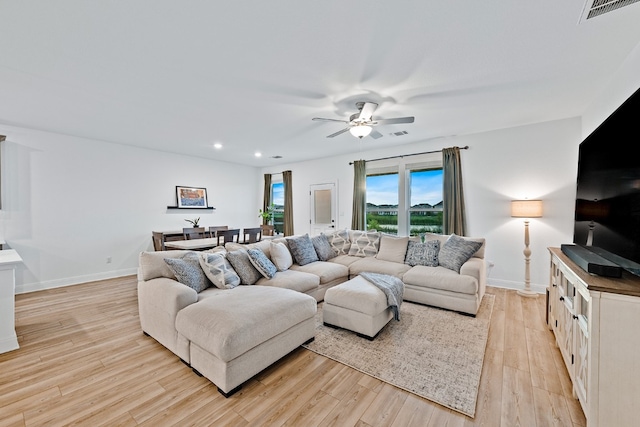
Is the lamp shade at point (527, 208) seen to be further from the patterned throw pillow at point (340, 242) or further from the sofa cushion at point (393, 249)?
the patterned throw pillow at point (340, 242)

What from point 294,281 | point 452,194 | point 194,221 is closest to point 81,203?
point 194,221

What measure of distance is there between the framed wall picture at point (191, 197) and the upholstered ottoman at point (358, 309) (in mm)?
4906

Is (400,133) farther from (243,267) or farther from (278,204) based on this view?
(278,204)

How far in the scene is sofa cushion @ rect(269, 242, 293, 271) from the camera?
3.72 meters

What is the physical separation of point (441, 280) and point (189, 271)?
3.06 metres

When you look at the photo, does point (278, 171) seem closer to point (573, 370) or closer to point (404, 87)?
point (404, 87)

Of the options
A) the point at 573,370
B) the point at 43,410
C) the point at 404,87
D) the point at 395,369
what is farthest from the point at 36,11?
the point at 573,370

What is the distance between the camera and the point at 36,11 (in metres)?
1.79

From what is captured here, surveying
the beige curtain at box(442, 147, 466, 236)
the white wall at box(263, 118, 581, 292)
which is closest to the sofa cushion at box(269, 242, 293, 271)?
the beige curtain at box(442, 147, 466, 236)

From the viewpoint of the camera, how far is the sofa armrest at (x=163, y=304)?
7.72ft

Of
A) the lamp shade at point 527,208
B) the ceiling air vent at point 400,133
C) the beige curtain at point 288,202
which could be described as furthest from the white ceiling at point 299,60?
the beige curtain at point 288,202

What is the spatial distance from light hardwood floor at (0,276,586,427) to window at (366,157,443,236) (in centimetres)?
Answer: 278

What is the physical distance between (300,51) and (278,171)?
5.69m

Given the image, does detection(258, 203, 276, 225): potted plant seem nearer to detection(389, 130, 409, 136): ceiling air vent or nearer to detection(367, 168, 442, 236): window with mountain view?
detection(367, 168, 442, 236): window with mountain view
